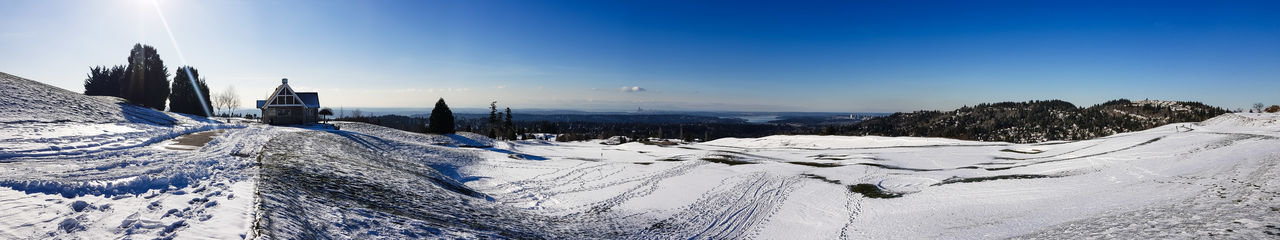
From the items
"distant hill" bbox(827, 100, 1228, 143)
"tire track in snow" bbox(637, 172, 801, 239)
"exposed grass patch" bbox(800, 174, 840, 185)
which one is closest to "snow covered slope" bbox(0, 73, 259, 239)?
"tire track in snow" bbox(637, 172, 801, 239)

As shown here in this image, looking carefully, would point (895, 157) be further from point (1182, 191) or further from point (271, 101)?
point (271, 101)

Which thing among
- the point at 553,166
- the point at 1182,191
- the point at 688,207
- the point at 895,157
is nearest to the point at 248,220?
the point at 688,207

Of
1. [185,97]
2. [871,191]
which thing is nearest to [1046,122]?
[871,191]

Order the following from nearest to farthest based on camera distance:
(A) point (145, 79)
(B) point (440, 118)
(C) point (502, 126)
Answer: (A) point (145, 79), (B) point (440, 118), (C) point (502, 126)

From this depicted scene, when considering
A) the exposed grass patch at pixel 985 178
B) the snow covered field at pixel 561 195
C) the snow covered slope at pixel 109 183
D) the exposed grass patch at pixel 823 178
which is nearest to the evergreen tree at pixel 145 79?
the snow covered field at pixel 561 195

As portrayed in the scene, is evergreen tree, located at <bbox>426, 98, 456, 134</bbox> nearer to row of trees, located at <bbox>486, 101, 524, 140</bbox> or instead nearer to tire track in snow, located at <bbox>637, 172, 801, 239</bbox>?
row of trees, located at <bbox>486, 101, 524, 140</bbox>

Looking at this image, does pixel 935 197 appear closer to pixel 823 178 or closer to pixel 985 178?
pixel 985 178
